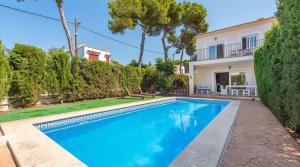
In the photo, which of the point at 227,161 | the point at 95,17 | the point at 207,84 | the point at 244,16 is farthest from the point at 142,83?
the point at 227,161

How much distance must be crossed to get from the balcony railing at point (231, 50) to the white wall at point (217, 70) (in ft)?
3.88

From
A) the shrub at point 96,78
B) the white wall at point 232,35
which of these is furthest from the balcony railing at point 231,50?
the shrub at point 96,78

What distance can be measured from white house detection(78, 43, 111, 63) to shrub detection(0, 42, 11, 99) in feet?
64.3

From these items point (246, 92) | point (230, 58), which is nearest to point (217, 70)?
point (230, 58)

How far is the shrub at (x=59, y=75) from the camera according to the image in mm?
10957

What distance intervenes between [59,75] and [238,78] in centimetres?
1739

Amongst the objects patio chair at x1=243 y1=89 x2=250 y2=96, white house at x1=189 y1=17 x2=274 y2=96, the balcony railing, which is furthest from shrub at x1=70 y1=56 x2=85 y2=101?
patio chair at x1=243 y1=89 x2=250 y2=96

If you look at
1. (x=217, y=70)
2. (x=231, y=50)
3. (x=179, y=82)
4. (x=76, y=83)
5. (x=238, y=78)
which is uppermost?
(x=231, y=50)

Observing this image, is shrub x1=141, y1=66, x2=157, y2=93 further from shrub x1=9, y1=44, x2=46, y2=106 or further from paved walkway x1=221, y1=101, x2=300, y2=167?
paved walkway x1=221, y1=101, x2=300, y2=167

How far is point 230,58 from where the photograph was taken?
1541 cm

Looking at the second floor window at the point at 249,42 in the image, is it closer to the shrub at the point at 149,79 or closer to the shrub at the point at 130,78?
the shrub at the point at 149,79

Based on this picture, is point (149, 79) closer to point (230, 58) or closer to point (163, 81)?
point (163, 81)

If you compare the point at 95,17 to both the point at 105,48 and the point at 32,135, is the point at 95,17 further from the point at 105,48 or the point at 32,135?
the point at 32,135

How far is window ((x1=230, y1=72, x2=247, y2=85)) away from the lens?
1728 cm
